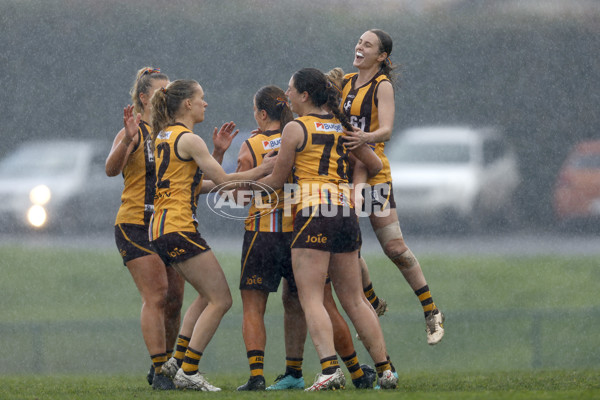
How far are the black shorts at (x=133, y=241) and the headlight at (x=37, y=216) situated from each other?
48.0 feet

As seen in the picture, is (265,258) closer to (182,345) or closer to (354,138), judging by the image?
(182,345)

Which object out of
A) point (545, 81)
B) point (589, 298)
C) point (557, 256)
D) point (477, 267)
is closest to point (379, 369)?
point (589, 298)

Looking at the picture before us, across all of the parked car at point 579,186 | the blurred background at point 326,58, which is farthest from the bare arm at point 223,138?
the blurred background at point 326,58

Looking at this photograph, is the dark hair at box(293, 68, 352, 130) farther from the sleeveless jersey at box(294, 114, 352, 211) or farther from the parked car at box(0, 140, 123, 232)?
the parked car at box(0, 140, 123, 232)

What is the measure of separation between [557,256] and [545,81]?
24.4ft

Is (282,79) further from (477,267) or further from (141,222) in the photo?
(141,222)

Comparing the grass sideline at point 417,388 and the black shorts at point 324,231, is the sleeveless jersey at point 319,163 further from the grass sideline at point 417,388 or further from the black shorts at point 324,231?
the grass sideline at point 417,388

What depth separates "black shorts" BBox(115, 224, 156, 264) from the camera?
6.67 meters

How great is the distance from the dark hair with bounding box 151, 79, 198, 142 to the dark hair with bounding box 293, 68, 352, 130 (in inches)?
29.4

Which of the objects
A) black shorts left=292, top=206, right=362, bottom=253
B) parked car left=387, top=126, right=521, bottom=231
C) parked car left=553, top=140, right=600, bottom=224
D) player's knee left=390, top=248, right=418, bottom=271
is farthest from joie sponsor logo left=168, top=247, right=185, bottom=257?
parked car left=553, top=140, right=600, bottom=224

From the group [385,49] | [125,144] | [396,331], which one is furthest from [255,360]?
[396,331]

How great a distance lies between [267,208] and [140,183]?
951 millimetres

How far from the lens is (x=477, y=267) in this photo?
1780cm

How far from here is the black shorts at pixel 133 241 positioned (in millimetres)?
6672
